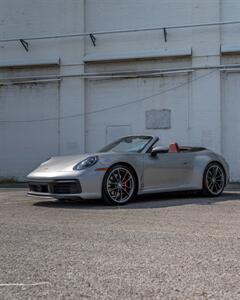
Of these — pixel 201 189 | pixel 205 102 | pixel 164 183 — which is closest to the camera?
pixel 164 183

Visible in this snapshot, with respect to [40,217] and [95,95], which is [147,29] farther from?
[40,217]

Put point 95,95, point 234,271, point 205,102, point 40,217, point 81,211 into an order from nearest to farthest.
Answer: point 234,271 → point 40,217 → point 81,211 → point 205,102 → point 95,95

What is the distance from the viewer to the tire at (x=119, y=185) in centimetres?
811

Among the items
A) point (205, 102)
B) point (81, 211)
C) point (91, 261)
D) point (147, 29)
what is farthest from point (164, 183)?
point (147, 29)

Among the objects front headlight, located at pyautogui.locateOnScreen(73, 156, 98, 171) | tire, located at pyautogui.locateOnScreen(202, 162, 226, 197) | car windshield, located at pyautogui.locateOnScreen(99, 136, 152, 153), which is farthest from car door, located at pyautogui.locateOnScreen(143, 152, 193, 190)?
front headlight, located at pyautogui.locateOnScreen(73, 156, 98, 171)

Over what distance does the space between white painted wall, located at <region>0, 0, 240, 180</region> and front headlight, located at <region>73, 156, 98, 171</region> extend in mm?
7384

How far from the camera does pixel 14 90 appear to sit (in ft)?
54.0

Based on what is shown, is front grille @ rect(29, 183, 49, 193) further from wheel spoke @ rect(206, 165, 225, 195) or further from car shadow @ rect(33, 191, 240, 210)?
wheel spoke @ rect(206, 165, 225, 195)

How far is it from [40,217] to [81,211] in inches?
32.2

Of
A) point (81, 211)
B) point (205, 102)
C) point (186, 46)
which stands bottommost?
point (81, 211)

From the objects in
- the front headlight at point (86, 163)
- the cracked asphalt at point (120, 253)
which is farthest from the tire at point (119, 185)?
the cracked asphalt at point (120, 253)

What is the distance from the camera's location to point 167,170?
892 centimetres

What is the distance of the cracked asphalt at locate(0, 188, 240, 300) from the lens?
3.63 metres

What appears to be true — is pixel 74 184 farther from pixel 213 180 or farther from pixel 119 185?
pixel 213 180
